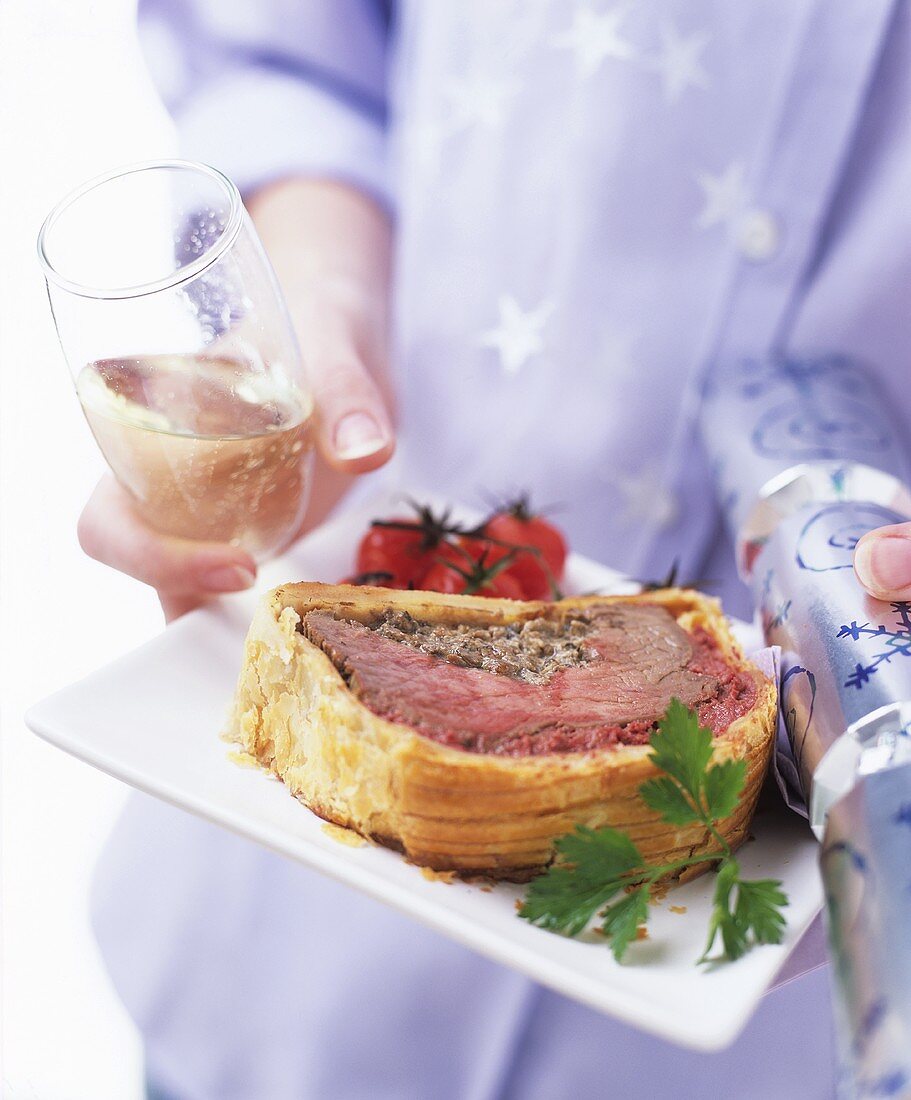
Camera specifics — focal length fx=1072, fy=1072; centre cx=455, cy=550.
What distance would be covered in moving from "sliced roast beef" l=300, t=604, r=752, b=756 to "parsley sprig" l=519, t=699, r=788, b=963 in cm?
7

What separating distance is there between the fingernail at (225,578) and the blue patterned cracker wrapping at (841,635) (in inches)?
26.5

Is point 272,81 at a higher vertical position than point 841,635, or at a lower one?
higher

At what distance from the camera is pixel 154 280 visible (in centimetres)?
127

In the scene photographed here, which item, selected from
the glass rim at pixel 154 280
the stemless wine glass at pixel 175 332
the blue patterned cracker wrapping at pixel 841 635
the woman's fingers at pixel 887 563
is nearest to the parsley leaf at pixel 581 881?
the blue patterned cracker wrapping at pixel 841 635

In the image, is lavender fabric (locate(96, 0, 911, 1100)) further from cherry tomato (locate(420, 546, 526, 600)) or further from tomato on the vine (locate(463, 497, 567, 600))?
cherry tomato (locate(420, 546, 526, 600))

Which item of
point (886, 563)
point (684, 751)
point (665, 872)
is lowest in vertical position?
point (665, 872)

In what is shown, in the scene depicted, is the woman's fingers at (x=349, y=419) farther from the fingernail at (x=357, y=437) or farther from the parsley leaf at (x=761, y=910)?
the parsley leaf at (x=761, y=910)

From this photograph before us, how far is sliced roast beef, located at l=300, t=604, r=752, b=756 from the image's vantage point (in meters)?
1.04

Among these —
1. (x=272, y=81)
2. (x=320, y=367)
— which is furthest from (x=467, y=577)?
(x=272, y=81)

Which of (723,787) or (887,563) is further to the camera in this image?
(887,563)

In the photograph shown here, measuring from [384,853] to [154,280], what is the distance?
72cm

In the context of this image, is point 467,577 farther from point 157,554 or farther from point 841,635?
point 841,635

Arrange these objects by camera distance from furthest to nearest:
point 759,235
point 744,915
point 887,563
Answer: point 759,235, point 887,563, point 744,915

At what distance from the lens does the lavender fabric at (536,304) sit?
5.53 ft
